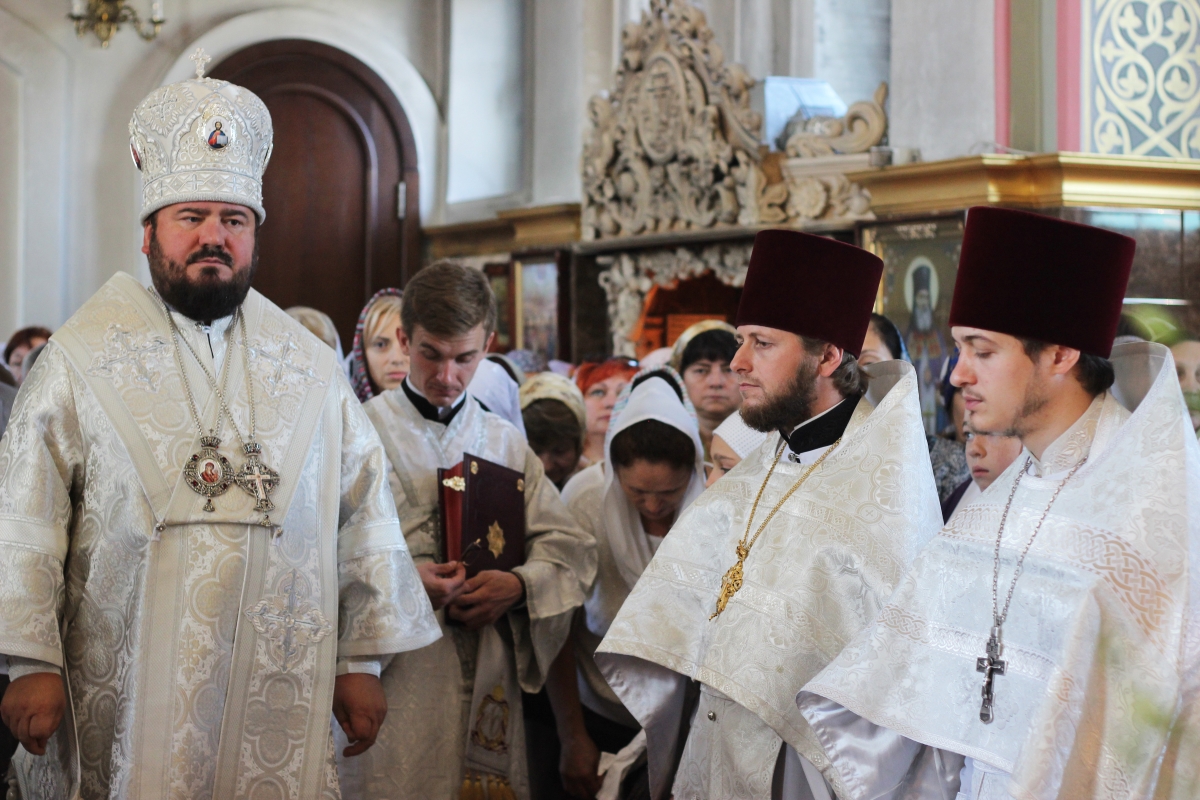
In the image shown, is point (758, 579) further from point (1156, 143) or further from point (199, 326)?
point (1156, 143)

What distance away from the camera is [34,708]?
7.00 ft

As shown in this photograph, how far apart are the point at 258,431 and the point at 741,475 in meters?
1.03

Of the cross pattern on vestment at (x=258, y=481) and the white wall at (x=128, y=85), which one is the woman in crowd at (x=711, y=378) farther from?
the white wall at (x=128, y=85)

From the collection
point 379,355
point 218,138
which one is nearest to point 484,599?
point 218,138

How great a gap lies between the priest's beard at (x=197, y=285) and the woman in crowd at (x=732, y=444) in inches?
53.7

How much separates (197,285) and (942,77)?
13.9ft

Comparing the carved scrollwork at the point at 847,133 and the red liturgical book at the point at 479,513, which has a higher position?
the carved scrollwork at the point at 847,133

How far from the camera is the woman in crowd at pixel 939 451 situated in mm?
3549

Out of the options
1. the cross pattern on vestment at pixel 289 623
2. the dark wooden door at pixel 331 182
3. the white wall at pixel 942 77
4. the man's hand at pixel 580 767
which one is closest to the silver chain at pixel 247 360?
the cross pattern on vestment at pixel 289 623

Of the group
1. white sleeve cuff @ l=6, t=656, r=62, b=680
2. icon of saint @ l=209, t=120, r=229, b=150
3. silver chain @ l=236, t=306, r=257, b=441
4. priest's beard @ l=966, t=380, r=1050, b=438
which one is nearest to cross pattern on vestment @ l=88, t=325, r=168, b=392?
silver chain @ l=236, t=306, r=257, b=441

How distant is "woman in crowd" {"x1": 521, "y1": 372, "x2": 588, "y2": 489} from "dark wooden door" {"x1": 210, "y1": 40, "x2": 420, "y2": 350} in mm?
5567

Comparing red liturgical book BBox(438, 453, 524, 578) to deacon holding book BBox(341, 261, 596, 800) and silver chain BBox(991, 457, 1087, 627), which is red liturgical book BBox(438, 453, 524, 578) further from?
silver chain BBox(991, 457, 1087, 627)

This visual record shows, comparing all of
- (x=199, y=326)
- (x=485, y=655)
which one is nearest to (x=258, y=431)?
(x=199, y=326)

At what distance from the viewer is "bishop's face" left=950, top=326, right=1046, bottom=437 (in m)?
1.98
